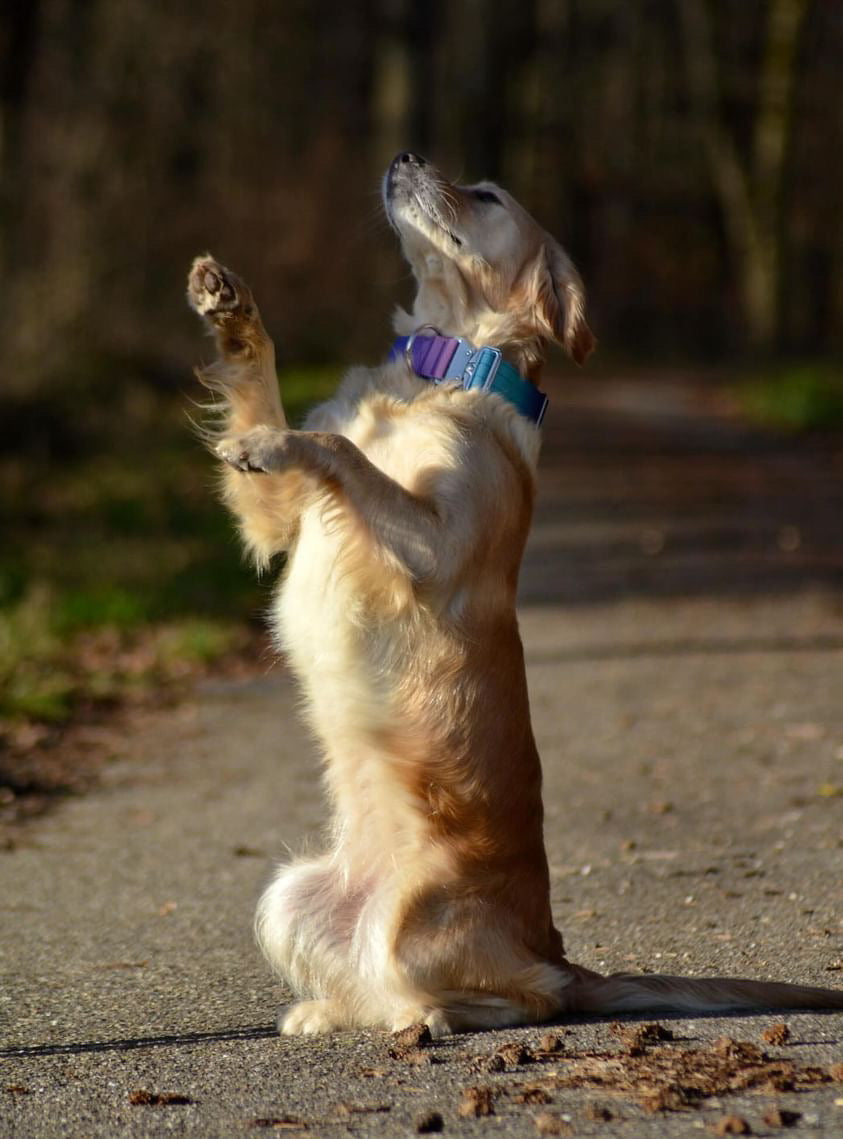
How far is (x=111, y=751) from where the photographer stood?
8102 mm

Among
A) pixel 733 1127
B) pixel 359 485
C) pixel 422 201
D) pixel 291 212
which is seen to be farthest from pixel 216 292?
pixel 291 212

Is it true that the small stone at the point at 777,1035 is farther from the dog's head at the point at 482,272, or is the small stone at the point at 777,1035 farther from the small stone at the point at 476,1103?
the dog's head at the point at 482,272

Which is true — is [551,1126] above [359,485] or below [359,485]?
below

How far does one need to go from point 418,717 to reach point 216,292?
143 cm

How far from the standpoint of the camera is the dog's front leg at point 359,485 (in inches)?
163

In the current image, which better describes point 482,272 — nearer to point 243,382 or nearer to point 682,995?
point 243,382

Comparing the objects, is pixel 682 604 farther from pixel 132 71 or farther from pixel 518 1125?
pixel 132 71

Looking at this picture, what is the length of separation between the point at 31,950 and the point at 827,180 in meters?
34.2

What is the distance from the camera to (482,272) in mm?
4973

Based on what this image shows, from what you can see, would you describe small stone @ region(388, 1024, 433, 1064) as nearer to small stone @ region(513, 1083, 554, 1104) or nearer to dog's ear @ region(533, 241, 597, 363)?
small stone @ region(513, 1083, 554, 1104)

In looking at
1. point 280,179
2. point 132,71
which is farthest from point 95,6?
point 280,179

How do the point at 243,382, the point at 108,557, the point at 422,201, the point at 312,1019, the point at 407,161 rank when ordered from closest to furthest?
the point at 312,1019 < the point at 243,382 < the point at 422,201 < the point at 407,161 < the point at 108,557

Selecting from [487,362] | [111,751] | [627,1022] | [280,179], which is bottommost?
[111,751]

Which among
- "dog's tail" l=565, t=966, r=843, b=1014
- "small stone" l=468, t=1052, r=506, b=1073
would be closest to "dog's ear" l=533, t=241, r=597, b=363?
"dog's tail" l=565, t=966, r=843, b=1014
